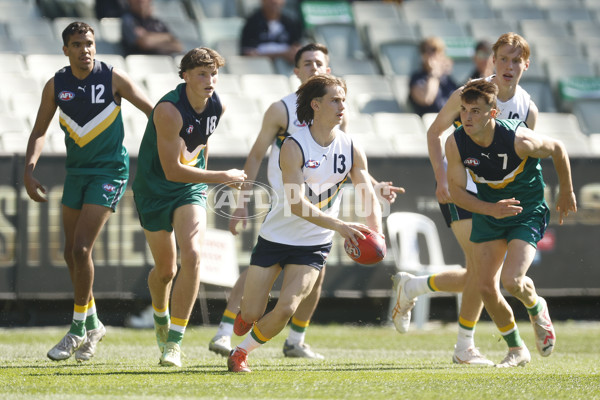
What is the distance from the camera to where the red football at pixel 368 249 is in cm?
612

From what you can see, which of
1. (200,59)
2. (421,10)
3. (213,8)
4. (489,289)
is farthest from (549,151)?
(421,10)

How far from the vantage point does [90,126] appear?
7242 mm

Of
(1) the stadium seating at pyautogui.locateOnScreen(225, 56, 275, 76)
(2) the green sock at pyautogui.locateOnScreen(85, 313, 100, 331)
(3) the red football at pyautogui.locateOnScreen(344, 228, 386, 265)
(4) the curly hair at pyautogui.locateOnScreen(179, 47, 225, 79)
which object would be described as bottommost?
(2) the green sock at pyautogui.locateOnScreen(85, 313, 100, 331)

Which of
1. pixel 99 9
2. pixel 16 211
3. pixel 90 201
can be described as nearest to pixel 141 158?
pixel 90 201

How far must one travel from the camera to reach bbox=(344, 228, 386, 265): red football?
20.1 feet

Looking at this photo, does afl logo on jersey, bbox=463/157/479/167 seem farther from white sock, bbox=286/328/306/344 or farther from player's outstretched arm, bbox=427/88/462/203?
white sock, bbox=286/328/306/344

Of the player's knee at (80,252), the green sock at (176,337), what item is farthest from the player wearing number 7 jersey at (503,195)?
the player's knee at (80,252)

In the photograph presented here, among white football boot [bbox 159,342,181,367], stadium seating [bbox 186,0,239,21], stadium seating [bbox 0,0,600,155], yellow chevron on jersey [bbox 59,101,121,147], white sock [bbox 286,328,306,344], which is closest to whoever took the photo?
white football boot [bbox 159,342,181,367]

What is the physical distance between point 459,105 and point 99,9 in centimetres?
823

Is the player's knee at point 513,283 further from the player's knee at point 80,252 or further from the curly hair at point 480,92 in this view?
the player's knee at point 80,252

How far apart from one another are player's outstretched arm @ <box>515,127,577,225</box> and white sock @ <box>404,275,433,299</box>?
137 centimetres

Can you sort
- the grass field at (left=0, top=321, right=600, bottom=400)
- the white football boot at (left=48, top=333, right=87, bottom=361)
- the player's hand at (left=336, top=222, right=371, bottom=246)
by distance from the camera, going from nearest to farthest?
1. the grass field at (left=0, top=321, right=600, bottom=400)
2. the player's hand at (left=336, top=222, right=371, bottom=246)
3. the white football boot at (left=48, top=333, right=87, bottom=361)

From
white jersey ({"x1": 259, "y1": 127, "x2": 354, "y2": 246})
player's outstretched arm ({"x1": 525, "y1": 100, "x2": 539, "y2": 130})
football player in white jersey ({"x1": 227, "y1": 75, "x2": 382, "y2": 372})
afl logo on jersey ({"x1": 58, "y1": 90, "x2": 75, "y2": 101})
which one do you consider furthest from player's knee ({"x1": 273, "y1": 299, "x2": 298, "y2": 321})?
player's outstretched arm ({"x1": 525, "y1": 100, "x2": 539, "y2": 130})

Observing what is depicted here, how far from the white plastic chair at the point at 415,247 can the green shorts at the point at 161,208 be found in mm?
4105
